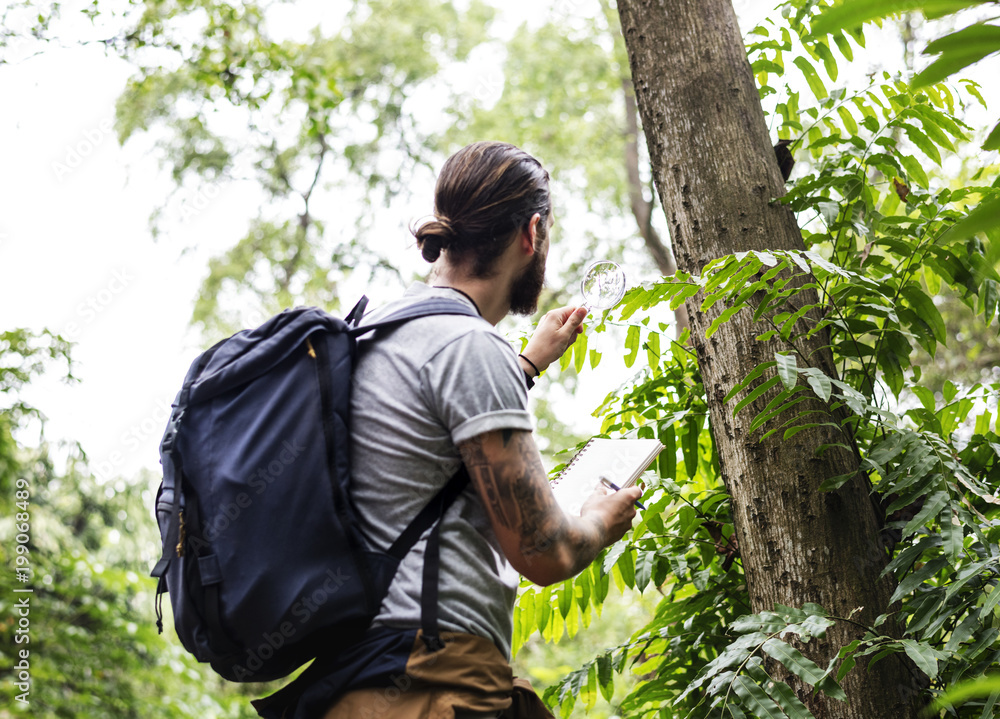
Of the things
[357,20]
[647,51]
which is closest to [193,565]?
[647,51]

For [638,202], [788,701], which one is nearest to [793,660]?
[788,701]

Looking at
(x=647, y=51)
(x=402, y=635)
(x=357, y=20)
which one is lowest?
(x=402, y=635)

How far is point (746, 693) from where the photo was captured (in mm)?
1410

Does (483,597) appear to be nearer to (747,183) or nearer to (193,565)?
(193,565)

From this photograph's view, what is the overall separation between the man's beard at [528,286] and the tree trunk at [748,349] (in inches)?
24.2

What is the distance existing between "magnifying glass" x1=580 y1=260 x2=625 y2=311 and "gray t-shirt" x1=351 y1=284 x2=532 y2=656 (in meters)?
0.69

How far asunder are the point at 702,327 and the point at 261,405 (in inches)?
48.7

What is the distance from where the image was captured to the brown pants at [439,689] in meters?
1.14

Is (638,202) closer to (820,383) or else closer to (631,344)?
(631,344)

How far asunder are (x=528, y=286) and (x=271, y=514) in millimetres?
697

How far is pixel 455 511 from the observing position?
125 centimetres

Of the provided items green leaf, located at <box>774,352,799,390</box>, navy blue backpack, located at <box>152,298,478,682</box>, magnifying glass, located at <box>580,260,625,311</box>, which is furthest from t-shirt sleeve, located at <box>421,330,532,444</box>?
magnifying glass, located at <box>580,260,625,311</box>

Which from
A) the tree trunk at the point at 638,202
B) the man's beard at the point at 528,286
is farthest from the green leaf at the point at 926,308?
the tree trunk at the point at 638,202

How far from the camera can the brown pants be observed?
1.14m
